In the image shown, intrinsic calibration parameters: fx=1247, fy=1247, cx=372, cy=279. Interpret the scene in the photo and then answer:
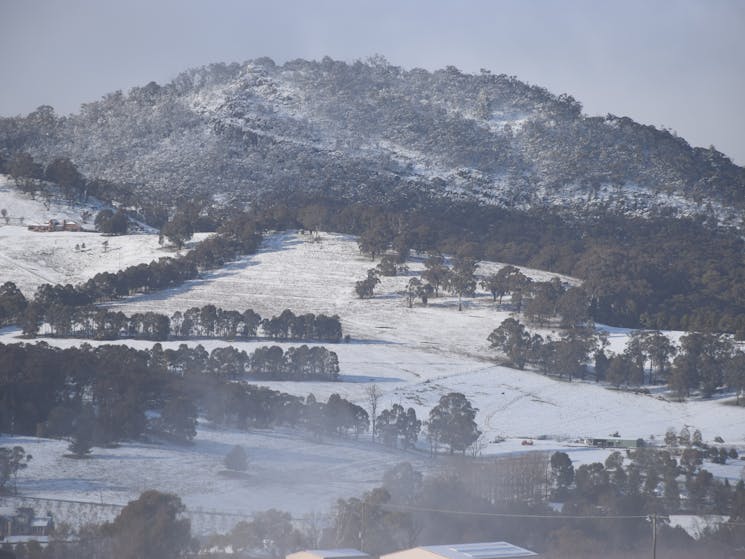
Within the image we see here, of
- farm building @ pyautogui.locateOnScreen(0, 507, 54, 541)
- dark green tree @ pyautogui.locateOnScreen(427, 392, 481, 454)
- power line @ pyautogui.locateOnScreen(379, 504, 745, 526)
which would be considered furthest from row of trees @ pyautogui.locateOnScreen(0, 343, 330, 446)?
power line @ pyautogui.locateOnScreen(379, 504, 745, 526)

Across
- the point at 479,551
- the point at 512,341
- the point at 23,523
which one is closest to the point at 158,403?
the point at 23,523

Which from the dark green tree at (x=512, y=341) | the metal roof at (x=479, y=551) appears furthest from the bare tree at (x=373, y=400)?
the metal roof at (x=479, y=551)

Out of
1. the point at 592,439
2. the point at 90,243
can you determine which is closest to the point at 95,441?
the point at 592,439

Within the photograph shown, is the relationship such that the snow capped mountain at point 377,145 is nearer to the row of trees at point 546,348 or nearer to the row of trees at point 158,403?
the row of trees at point 546,348

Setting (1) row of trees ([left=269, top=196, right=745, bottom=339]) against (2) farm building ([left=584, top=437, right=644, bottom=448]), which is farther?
(1) row of trees ([left=269, top=196, right=745, bottom=339])

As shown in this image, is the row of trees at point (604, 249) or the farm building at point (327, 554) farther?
the row of trees at point (604, 249)

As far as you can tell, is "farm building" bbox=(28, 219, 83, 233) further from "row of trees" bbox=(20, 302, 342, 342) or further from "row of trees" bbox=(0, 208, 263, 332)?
"row of trees" bbox=(20, 302, 342, 342)

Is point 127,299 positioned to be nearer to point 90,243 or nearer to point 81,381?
point 90,243
